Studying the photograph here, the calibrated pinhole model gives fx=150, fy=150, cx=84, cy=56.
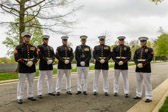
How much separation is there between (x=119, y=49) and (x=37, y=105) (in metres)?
3.51

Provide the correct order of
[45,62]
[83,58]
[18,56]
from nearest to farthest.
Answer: [18,56] < [45,62] < [83,58]

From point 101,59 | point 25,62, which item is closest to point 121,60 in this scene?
point 101,59

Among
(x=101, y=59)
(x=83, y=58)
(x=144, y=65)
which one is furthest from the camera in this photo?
(x=83, y=58)

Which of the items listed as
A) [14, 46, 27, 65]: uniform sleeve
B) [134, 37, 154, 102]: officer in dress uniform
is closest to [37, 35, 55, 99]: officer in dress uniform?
[14, 46, 27, 65]: uniform sleeve

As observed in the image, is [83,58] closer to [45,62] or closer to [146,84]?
[45,62]

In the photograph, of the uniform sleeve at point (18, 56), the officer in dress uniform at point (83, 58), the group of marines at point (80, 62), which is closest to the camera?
the uniform sleeve at point (18, 56)

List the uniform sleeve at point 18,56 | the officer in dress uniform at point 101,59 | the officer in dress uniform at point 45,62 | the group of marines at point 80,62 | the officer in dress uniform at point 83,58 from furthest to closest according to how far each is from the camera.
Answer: the officer in dress uniform at point 83,58 → the officer in dress uniform at point 101,59 → the officer in dress uniform at point 45,62 → the group of marines at point 80,62 → the uniform sleeve at point 18,56

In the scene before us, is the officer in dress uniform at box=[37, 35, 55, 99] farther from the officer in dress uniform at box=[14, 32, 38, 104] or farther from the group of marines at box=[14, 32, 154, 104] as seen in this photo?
the officer in dress uniform at box=[14, 32, 38, 104]

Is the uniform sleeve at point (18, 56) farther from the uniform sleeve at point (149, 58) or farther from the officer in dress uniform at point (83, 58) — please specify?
the uniform sleeve at point (149, 58)

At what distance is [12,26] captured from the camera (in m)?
12.6

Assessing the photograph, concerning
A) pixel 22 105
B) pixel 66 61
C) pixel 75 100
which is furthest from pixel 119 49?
pixel 22 105

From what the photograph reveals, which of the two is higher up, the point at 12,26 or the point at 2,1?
the point at 2,1

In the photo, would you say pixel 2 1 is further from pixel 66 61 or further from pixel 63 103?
pixel 63 103

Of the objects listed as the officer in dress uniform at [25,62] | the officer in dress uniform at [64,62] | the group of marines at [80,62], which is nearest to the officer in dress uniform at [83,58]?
the group of marines at [80,62]
